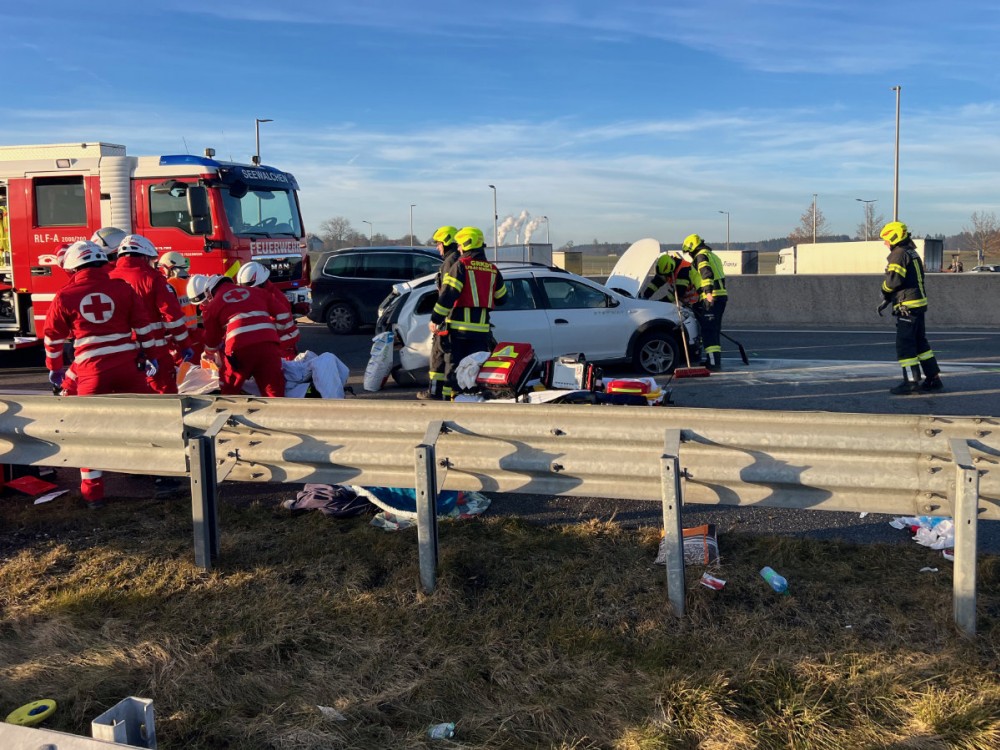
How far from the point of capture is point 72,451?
470cm

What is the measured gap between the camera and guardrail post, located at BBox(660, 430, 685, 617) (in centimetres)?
387

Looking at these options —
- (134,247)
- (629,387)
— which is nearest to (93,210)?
(134,247)

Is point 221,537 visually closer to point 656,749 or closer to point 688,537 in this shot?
point 688,537

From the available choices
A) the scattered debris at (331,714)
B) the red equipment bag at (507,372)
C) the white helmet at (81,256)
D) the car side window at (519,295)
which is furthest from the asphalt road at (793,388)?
the scattered debris at (331,714)

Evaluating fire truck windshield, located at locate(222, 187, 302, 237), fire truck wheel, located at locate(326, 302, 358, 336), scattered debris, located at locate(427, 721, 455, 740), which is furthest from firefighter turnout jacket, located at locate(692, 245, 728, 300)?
scattered debris, located at locate(427, 721, 455, 740)

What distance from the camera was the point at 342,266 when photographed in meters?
17.5

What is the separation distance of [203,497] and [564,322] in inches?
272

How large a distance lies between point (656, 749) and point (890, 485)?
62.3 inches

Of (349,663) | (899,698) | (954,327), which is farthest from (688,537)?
(954,327)

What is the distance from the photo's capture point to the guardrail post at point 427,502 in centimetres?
416

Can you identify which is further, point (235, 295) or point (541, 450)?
point (235, 295)

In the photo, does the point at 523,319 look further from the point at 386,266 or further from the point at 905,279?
the point at 386,266

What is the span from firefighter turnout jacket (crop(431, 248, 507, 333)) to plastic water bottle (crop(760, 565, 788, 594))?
16.4 feet

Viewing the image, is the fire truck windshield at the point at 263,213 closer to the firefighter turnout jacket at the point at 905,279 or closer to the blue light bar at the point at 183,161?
the blue light bar at the point at 183,161
